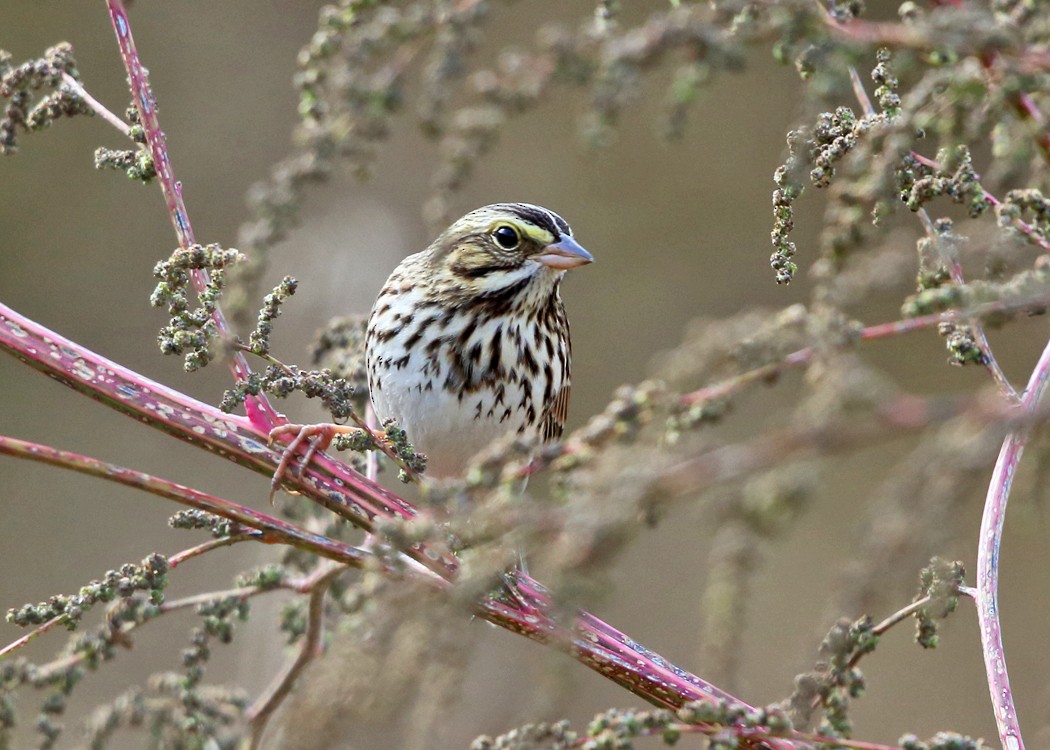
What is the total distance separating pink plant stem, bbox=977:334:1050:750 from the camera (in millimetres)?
1592

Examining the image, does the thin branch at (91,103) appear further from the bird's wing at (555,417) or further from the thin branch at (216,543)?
the bird's wing at (555,417)

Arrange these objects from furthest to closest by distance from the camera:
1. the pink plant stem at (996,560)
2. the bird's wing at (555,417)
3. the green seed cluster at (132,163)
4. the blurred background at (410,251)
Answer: the blurred background at (410,251), the bird's wing at (555,417), the green seed cluster at (132,163), the pink plant stem at (996,560)

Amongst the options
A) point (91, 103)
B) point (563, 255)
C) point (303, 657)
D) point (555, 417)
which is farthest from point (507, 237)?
point (91, 103)

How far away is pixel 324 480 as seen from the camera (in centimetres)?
179

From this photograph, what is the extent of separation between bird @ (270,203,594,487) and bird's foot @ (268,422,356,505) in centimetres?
123

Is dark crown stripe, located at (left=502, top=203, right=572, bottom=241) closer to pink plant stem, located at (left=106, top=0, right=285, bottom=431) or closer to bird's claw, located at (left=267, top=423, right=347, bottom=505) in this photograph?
bird's claw, located at (left=267, top=423, right=347, bottom=505)

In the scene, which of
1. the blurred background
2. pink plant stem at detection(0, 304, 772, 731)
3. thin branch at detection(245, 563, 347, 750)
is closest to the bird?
thin branch at detection(245, 563, 347, 750)

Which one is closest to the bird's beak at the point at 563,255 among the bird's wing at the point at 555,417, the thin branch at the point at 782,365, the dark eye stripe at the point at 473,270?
the dark eye stripe at the point at 473,270

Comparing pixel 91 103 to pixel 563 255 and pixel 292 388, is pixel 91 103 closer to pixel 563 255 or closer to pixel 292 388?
pixel 292 388

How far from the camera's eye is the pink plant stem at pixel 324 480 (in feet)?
5.40

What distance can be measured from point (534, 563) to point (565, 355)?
244 cm

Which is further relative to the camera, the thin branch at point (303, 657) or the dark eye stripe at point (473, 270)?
the dark eye stripe at point (473, 270)

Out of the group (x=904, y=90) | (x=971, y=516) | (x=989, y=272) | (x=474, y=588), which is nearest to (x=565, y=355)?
(x=904, y=90)

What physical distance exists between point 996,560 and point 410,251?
4944mm
